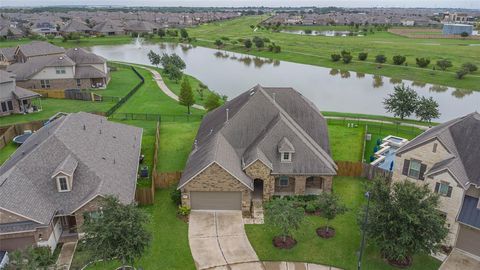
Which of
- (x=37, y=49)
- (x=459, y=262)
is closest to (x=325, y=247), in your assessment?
(x=459, y=262)

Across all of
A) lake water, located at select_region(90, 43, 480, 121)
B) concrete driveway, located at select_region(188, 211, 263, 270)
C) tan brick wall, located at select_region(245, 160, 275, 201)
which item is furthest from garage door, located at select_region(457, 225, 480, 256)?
lake water, located at select_region(90, 43, 480, 121)

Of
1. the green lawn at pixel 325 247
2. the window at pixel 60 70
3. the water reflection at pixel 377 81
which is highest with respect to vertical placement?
the window at pixel 60 70

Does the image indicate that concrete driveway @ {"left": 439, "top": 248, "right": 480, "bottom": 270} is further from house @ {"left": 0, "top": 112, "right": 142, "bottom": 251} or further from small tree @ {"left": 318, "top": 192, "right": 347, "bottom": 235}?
house @ {"left": 0, "top": 112, "right": 142, "bottom": 251}

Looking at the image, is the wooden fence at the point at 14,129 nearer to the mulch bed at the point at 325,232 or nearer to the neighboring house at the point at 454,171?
the mulch bed at the point at 325,232

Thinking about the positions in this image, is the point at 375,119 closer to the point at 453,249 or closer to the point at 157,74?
the point at 453,249

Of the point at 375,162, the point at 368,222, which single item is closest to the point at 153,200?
the point at 368,222

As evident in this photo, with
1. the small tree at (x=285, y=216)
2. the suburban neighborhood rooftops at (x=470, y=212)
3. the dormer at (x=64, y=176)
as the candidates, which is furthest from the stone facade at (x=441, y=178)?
the dormer at (x=64, y=176)

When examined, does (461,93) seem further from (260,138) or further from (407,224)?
(407,224)
